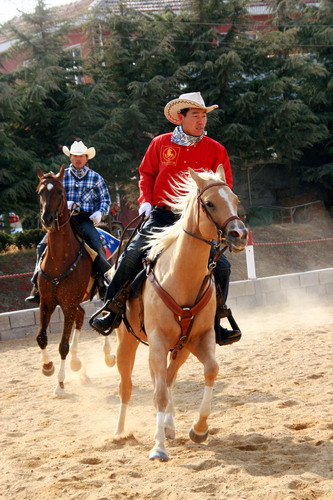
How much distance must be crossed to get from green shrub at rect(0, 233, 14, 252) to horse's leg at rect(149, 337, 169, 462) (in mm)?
13835

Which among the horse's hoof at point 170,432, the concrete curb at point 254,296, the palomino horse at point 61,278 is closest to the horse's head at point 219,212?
the horse's hoof at point 170,432

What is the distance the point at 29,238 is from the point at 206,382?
13689 millimetres

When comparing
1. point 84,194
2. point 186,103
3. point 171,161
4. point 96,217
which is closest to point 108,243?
point 96,217

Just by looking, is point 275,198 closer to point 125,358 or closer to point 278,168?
point 278,168

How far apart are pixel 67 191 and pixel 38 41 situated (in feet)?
31.2

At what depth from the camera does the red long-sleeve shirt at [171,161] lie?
20.0 feet

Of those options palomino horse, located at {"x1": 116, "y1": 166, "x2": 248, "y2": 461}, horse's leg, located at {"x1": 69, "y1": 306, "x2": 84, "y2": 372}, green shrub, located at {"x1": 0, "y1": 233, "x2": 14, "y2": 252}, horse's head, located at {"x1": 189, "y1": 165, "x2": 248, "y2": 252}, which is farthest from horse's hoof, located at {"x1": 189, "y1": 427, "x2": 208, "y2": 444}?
green shrub, located at {"x1": 0, "y1": 233, "x2": 14, "y2": 252}

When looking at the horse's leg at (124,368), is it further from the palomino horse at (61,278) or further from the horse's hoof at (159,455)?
the palomino horse at (61,278)

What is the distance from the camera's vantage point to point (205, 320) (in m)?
5.29

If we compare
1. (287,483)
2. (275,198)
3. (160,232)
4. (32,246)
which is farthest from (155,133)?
(287,483)

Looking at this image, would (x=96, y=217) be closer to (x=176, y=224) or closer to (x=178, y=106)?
(x=178, y=106)

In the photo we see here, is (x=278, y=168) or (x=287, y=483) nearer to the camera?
(x=287, y=483)

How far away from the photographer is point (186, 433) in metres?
5.89

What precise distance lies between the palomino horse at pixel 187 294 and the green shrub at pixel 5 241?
13.5 metres
